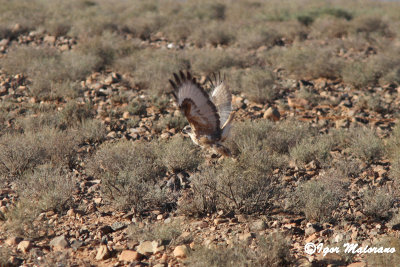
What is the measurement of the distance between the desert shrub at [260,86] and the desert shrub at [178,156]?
111 inches

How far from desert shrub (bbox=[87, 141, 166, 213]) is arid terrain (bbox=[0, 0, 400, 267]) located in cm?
2

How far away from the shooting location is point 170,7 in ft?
61.8

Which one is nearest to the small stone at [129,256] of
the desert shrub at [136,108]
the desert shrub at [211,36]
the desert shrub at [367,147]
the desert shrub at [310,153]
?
the desert shrub at [310,153]

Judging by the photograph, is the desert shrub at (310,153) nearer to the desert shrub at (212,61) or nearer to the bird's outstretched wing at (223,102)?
the bird's outstretched wing at (223,102)

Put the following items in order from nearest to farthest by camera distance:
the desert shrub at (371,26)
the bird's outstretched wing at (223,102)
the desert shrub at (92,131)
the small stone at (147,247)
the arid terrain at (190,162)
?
the small stone at (147,247) → the arid terrain at (190,162) → the bird's outstretched wing at (223,102) → the desert shrub at (92,131) → the desert shrub at (371,26)

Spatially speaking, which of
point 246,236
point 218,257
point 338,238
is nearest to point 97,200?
point 246,236

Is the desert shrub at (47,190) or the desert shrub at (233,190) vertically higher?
the desert shrub at (47,190)

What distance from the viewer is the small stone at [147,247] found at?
3792 millimetres

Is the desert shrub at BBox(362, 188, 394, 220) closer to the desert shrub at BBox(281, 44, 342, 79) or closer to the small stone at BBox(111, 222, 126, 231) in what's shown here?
the small stone at BBox(111, 222, 126, 231)

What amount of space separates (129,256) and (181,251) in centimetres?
46

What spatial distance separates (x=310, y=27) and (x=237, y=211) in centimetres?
1301

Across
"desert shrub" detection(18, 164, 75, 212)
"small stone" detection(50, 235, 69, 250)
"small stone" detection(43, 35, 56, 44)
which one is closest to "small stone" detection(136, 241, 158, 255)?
"small stone" detection(50, 235, 69, 250)

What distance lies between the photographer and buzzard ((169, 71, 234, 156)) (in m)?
4.28

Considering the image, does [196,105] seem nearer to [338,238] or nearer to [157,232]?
[157,232]
